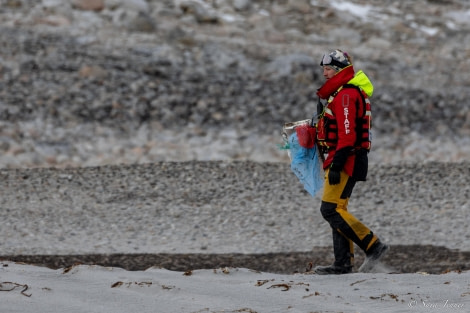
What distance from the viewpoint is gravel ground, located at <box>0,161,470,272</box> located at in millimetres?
8891

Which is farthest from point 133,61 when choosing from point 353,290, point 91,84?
point 353,290

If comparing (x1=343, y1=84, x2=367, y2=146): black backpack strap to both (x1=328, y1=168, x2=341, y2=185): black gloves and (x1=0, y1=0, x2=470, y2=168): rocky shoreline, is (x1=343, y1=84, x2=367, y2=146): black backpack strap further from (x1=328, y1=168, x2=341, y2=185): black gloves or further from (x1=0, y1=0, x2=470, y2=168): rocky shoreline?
(x1=0, y1=0, x2=470, y2=168): rocky shoreline

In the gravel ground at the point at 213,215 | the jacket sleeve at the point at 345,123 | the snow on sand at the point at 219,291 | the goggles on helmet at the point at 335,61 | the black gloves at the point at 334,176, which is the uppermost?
the goggles on helmet at the point at 335,61

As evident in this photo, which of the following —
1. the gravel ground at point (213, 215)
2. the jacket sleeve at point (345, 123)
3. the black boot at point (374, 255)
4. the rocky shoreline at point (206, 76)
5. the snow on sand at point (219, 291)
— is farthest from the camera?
the rocky shoreline at point (206, 76)

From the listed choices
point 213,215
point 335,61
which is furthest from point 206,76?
point 335,61

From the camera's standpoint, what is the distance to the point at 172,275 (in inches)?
221

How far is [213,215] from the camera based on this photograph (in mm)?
10820

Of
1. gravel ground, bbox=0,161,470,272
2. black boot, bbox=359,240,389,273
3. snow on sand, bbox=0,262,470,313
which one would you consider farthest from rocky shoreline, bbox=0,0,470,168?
snow on sand, bbox=0,262,470,313

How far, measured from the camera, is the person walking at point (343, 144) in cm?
625

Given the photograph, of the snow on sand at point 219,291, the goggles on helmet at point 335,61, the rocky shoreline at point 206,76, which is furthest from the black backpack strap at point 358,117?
the rocky shoreline at point 206,76

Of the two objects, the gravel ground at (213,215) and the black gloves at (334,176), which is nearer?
the black gloves at (334,176)

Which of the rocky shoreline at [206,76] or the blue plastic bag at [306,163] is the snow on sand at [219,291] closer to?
the blue plastic bag at [306,163]

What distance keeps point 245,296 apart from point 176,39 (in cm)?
1415

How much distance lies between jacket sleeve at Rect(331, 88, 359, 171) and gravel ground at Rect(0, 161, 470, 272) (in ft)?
7.21
